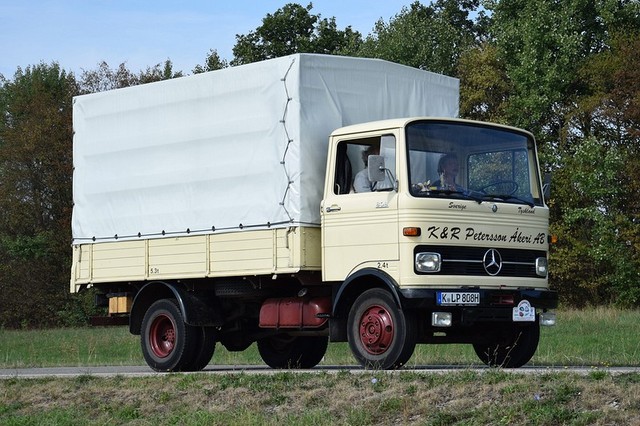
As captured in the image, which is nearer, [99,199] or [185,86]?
[185,86]

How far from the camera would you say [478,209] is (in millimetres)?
15195

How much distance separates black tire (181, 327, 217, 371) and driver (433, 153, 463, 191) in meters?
4.36

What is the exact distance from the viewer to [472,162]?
15617 mm

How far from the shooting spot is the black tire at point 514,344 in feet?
54.0

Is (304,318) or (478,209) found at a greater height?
(478,209)

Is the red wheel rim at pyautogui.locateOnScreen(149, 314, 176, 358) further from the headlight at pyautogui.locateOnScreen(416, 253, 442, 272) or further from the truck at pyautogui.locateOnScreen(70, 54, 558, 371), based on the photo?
the headlight at pyautogui.locateOnScreen(416, 253, 442, 272)

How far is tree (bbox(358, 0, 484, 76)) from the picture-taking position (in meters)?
56.8

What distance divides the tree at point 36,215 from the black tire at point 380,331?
44.8 meters

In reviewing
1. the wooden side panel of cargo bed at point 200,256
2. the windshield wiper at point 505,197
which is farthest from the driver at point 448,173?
the wooden side panel of cargo bed at point 200,256

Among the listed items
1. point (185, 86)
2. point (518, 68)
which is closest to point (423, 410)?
point (185, 86)

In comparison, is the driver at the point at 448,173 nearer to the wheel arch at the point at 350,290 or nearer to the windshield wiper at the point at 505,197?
the windshield wiper at the point at 505,197

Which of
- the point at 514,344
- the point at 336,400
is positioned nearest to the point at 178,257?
the point at 514,344

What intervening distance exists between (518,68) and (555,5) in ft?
10.9

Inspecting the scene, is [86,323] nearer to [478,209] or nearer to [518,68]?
[518,68]
